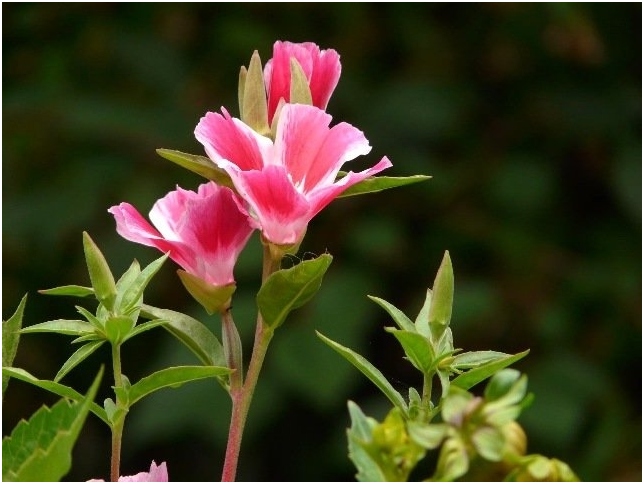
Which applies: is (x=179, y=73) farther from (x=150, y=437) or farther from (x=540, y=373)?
(x=540, y=373)

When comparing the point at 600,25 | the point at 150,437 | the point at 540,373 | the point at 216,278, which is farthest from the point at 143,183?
the point at 216,278

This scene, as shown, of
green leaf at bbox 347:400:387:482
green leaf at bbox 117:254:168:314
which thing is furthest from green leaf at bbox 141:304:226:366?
green leaf at bbox 347:400:387:482

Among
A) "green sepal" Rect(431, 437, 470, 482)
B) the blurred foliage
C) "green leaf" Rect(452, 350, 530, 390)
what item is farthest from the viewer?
the blurred foliage

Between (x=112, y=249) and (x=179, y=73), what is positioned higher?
(x=179, y=73)

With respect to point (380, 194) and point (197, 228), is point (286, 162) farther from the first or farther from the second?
point (380, 194)

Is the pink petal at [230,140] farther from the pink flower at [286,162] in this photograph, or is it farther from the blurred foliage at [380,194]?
the blurred foliage at [380,194]

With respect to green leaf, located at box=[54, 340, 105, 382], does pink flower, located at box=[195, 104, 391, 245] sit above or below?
above

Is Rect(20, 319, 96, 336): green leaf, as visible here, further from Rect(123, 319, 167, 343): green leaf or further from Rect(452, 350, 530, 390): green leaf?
Rect(452, 350, 530, 390): green leaf
